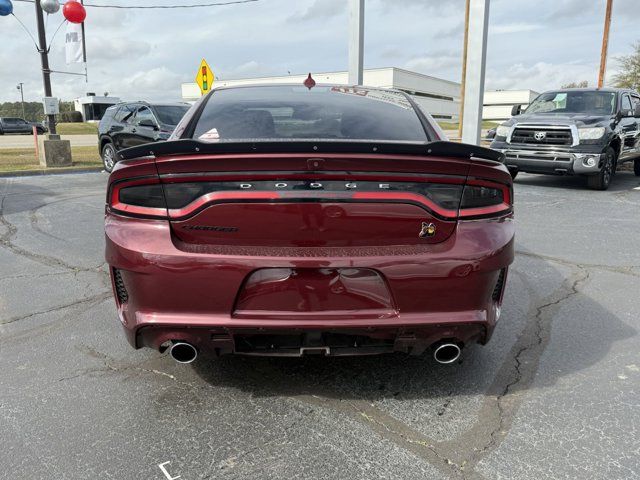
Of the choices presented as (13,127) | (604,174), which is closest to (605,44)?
(604,174)

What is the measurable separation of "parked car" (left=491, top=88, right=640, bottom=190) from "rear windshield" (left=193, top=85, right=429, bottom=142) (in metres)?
7.26

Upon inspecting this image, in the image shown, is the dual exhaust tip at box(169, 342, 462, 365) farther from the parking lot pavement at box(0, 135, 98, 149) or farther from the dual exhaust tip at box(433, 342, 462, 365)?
the parking lot pavement at box(0, 135, 98, 149)

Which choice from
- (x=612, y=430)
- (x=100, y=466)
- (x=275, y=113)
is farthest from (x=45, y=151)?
(x=612, y=430)

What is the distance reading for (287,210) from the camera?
2.33 m

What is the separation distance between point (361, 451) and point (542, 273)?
331 cm

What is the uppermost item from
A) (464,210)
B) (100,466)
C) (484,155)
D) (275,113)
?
(275,113)

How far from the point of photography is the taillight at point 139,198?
7.86 ft

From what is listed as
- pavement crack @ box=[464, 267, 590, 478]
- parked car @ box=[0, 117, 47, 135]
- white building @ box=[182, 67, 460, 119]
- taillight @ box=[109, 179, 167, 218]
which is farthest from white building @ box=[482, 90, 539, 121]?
taillight @ box=[109, 179, 167, 218]

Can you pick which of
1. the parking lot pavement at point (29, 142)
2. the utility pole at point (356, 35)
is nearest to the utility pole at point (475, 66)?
the utility pole at point (356, 35)

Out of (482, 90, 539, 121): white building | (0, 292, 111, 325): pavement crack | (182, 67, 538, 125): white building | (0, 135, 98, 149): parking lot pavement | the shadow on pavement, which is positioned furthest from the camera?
(482, 90, 539, 121): white building

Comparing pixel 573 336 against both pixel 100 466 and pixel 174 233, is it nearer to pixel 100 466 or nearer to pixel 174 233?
pixel 174 233

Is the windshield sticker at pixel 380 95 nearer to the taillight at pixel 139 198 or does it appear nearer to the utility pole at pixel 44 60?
the taillight at pixel 139 198

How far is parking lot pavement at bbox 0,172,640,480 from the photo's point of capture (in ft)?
7.31

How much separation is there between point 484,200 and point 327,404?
1.28m
